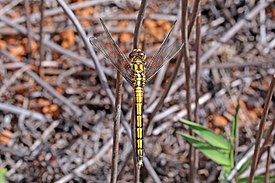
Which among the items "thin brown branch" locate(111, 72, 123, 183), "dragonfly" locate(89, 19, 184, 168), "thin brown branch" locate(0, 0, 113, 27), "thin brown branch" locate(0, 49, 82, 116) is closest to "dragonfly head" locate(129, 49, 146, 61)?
"dragonfly" locate(89, 19, 184, 168)

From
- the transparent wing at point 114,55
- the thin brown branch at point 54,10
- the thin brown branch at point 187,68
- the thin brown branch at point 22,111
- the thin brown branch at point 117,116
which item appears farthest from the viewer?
the thin brown branch at point 54,10

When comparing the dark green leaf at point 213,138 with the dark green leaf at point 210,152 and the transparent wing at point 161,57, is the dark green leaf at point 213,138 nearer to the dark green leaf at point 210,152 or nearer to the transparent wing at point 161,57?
the dark green leaf at point 210,152

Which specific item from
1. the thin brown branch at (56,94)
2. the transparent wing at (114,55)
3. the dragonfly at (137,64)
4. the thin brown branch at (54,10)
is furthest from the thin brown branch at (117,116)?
the thin brown branch at (54,10)

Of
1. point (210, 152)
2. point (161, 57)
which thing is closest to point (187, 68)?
point (161, 57)

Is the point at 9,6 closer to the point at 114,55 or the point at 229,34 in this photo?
the point at 229,34

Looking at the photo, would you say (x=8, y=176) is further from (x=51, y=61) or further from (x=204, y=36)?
(x=204, y=36)

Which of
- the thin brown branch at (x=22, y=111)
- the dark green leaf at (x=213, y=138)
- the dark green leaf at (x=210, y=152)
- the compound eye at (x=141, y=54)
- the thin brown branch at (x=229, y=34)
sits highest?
the thin brown branch at (x=229, y=34)

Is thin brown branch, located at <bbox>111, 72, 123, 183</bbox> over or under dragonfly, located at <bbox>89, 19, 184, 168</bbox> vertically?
under

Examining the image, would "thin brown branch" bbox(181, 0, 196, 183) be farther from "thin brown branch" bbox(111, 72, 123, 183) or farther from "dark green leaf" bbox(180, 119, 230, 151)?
"thin brown branch" bbox(111, 72, 123, 183)

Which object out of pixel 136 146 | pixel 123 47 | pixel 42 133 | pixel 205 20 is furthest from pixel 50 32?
pixel 136 146
